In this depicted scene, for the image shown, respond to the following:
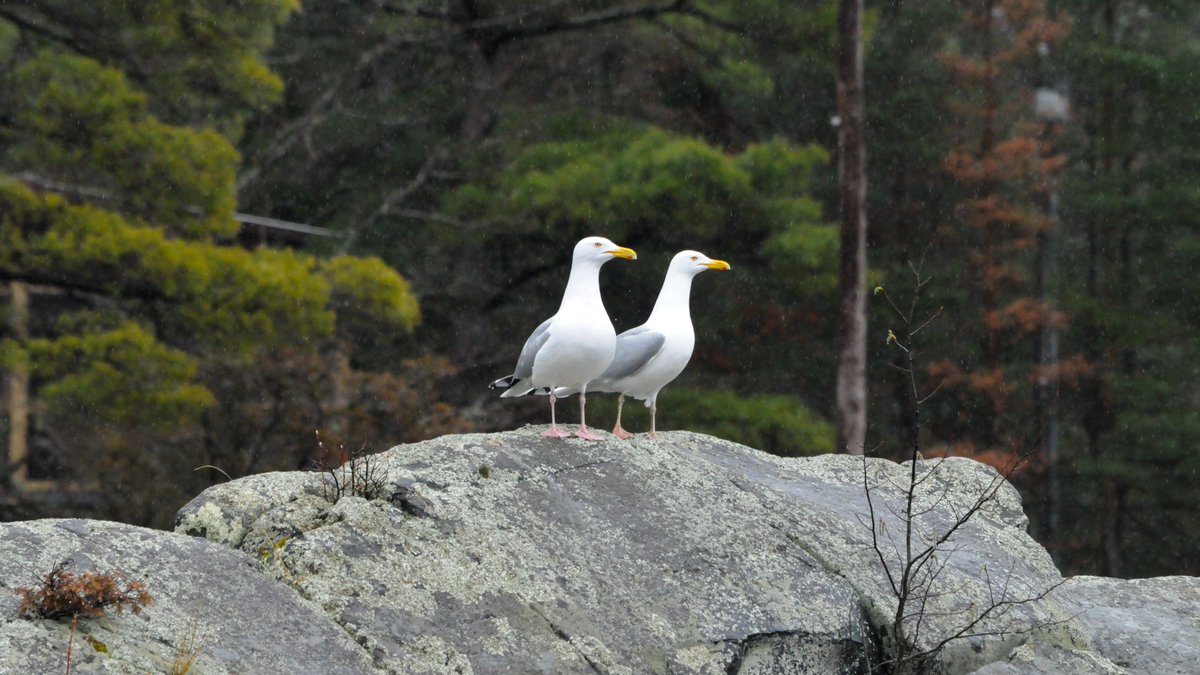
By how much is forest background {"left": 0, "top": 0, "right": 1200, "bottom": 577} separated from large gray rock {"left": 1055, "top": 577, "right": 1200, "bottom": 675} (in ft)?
19.5

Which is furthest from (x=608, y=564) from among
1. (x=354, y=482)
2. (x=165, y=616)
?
(x=165, y=616)

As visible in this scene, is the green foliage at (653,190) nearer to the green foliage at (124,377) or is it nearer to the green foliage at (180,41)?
the green foliage at (180,41)

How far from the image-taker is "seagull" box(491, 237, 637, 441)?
487 centimetres

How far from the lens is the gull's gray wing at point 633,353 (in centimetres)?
531

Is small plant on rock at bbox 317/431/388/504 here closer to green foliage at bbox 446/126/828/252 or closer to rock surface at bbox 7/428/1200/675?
rock surface at bbox 7/428/1200/675

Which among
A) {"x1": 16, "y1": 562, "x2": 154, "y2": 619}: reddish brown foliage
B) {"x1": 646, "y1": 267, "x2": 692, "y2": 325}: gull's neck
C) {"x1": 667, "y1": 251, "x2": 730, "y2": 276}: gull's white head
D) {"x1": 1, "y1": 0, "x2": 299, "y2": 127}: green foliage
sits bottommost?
{"x1": 16, "y1": 562, "x2": 154, "y2": 619}: reddish brown foliage

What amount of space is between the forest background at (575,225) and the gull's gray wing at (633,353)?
5.22 meters

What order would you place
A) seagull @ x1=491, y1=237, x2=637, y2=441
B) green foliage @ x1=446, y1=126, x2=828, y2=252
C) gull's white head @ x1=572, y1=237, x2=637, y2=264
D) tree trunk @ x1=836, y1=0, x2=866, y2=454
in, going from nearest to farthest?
seagull @ x1=491, y1=237, x2=637, y2=441 → gull's white head @ x1=572, y1=237, x2=637, y2=264 → tree trunk @ x1=836, y1=0, x2=866, y2=454 → green foliage @ x1=446, y1=126, x2=828, y2=252

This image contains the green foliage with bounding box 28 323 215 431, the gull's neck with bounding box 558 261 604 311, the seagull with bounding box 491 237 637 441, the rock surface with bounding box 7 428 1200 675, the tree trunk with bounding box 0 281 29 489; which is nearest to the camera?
the rock surface with bounding box 7 428 1200 675

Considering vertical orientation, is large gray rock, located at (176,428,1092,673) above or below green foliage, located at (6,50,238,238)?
below

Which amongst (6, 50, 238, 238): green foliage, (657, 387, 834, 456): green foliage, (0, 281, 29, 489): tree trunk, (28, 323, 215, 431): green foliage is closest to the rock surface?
(28, 323, 215, 431): green foliage

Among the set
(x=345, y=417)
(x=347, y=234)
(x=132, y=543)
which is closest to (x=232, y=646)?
(x=132, y=543)

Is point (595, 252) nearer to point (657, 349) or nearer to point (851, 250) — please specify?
point (657, 349)

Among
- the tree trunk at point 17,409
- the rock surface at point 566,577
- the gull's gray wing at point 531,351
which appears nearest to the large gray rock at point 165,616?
the rock surface at point 566,577
